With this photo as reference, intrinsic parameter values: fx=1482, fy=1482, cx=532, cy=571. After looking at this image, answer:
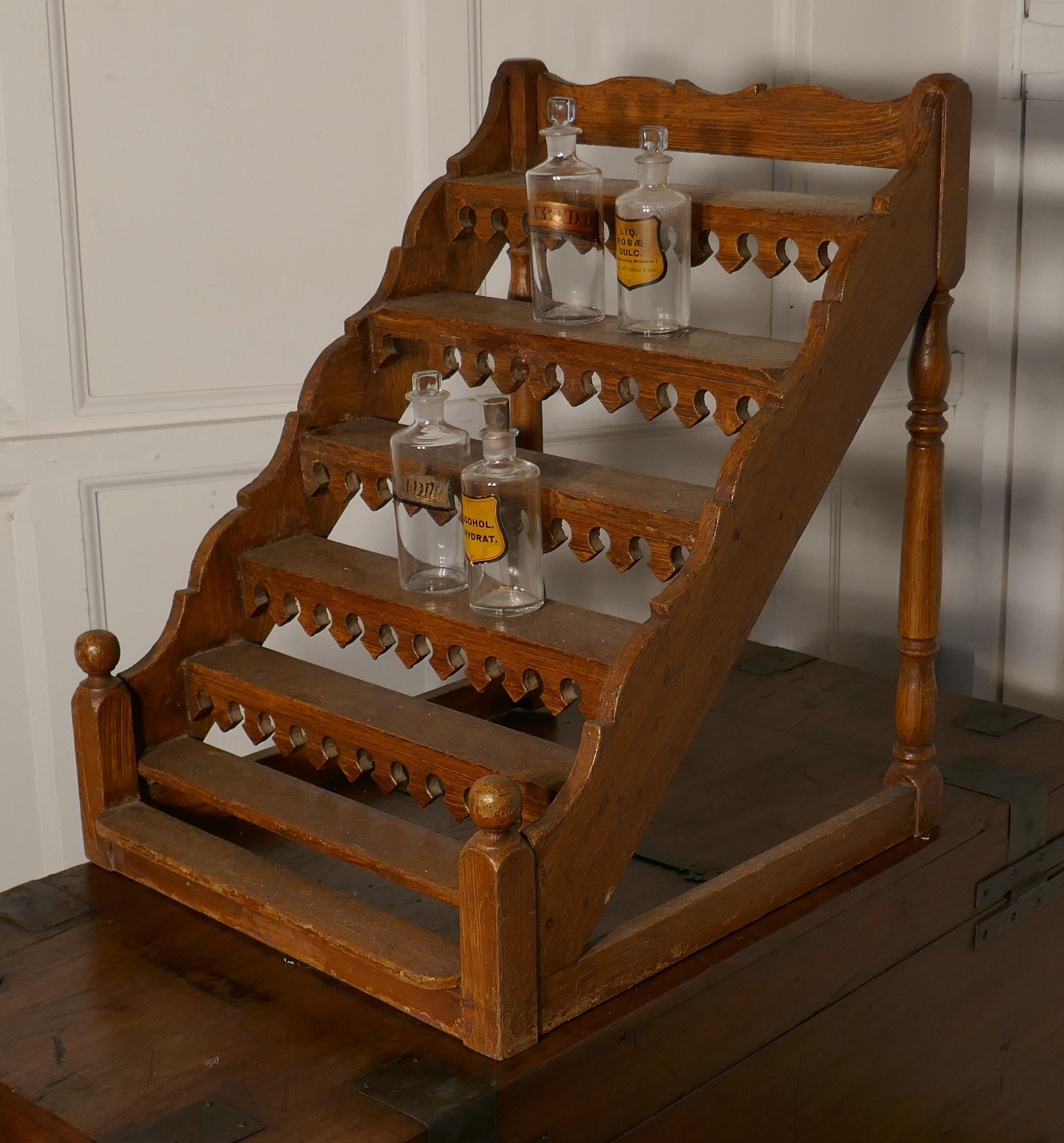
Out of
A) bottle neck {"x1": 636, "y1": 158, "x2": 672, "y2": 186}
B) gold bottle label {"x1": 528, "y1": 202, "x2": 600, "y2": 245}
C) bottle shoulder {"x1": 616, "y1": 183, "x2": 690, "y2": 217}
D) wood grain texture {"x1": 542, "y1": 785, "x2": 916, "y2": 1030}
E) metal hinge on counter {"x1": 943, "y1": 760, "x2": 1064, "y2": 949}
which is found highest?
bottle neck {"x1": 636, "y1": 158, "x2": 672, "y2": 186}

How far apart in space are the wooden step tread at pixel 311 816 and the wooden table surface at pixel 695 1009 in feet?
0.37

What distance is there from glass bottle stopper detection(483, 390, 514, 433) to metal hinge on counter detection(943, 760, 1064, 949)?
754mm

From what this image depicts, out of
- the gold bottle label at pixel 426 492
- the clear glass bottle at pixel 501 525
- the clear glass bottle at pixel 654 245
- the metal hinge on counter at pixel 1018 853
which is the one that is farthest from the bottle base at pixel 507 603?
the metal hinge on counter at pixel 1018 853

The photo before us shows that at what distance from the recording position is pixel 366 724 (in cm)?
146

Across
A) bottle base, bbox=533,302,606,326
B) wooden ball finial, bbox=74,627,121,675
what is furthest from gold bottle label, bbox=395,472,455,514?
wooden ball finial, bbox=74,627,121,675

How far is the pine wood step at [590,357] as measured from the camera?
1.45 meters

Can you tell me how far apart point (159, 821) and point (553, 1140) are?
56 cm

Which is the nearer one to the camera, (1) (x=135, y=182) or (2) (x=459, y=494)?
(2) (x=459, y=494)

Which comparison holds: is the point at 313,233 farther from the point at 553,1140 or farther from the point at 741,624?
the point at 553,1140

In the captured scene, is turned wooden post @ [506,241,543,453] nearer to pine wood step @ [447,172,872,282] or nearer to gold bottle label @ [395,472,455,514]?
pine wood step @ [447,172,872,282]

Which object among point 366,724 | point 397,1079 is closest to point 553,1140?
point 397,1079

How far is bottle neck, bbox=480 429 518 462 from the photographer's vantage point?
4.87 ft

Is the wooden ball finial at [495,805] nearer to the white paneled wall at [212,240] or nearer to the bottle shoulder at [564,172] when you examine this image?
the bottle shoulder at [564,172]

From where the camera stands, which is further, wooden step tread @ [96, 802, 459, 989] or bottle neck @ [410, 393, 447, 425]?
bottle neck @ [410, 393, 447, 425]
